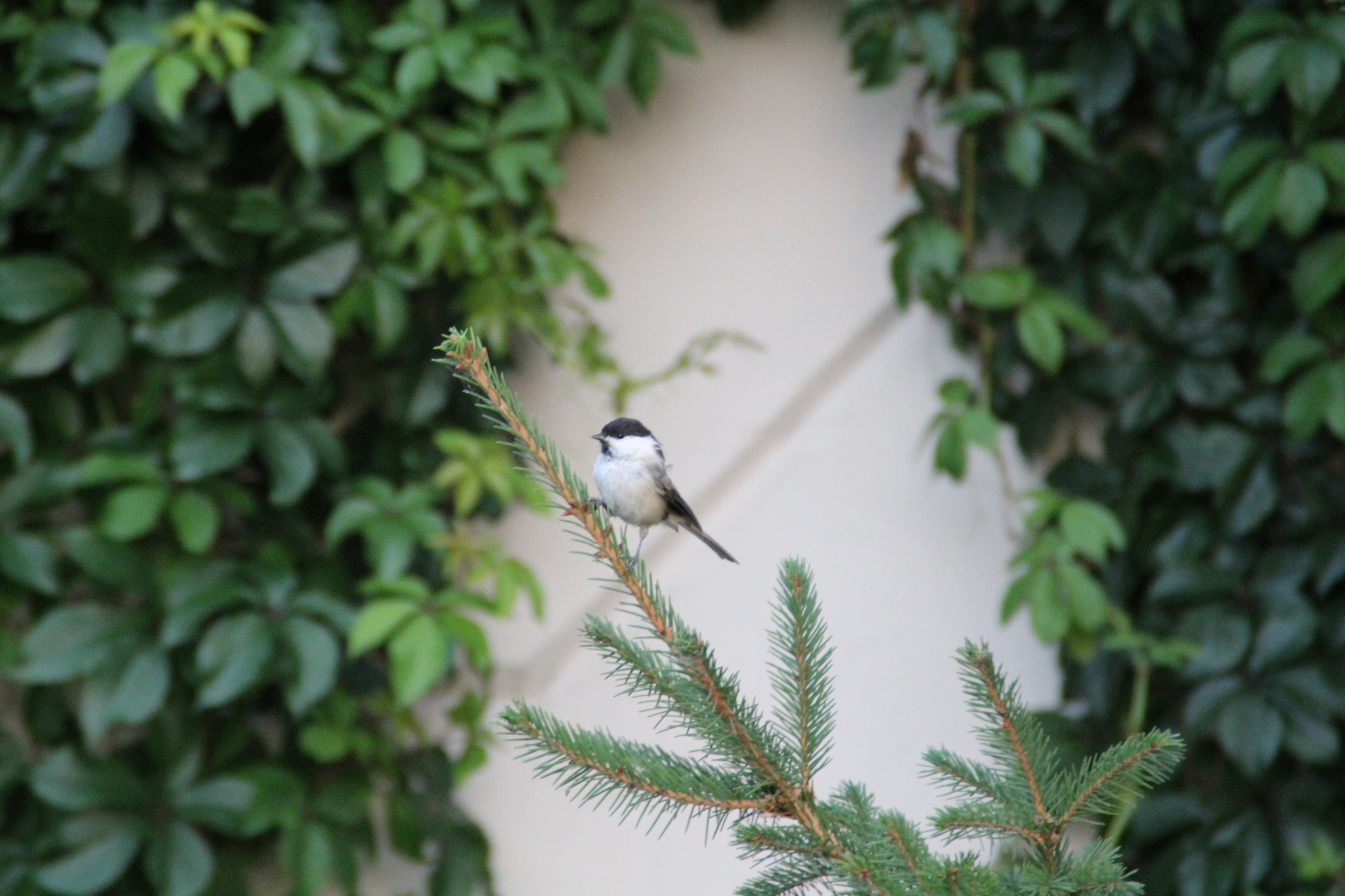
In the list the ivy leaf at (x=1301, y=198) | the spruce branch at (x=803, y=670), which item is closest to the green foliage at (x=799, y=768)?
the spruce branch at (x=803, y=670)

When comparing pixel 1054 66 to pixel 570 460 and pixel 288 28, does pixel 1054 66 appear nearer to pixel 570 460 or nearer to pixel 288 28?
pixel 570 460

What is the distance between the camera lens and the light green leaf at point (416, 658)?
182 centimetres

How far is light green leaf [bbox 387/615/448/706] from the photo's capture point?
71.7 inches

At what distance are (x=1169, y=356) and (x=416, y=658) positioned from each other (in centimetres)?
141

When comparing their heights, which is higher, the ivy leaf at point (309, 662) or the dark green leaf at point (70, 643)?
the ivy leaf at point (309, 662)

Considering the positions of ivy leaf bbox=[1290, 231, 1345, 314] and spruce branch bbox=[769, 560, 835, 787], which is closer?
spruce branch bbox=[769, 560, 835, 787]

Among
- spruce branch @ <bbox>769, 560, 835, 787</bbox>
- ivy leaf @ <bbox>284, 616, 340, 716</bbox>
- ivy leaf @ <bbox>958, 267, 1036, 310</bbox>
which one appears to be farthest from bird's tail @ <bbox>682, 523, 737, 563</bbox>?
ivy leaf @ <bbox>958, 267, 1036, 310</bbox>

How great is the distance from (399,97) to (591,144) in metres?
0.42

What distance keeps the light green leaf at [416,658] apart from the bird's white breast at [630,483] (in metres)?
0.71

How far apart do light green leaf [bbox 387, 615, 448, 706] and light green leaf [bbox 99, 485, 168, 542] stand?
1.51ft

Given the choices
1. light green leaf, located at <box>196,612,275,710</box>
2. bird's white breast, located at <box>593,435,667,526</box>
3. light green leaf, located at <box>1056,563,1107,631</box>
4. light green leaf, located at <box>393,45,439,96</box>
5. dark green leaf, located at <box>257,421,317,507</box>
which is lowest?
light green leaf, located at <box>196,612,275,710</box>

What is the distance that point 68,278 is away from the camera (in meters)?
1.97

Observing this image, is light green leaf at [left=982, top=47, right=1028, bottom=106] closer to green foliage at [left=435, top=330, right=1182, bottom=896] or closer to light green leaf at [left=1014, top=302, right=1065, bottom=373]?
light green leaf at [left=1014, top=302, right=1065, bottom=373]

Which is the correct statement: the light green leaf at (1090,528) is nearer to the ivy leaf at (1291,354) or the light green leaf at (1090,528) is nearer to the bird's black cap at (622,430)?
the ivy leaf at (1291,354)
